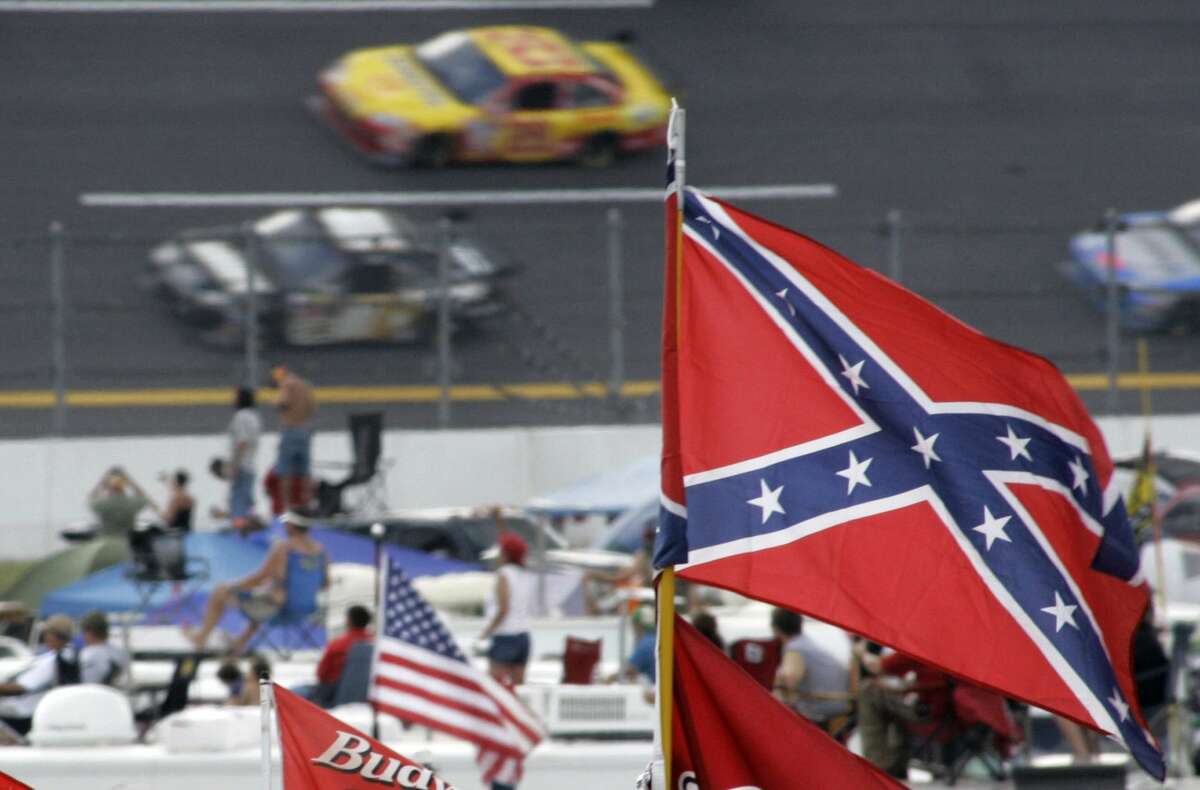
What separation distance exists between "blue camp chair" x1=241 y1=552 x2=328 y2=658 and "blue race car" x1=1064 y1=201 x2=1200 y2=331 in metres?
7.26

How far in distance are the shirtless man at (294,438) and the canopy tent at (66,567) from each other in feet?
4.60

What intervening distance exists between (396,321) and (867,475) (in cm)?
1285

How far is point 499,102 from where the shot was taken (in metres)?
26.2

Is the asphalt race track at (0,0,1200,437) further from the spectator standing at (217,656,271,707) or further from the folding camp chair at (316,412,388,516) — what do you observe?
the spectator standing at (217,656,271,707)

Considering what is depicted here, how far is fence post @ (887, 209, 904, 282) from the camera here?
17.9 m

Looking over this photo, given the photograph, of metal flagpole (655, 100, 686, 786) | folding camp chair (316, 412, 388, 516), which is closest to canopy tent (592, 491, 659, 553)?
folding camp chair (316, 412, 388, 516)

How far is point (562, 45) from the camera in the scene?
89.7 ft

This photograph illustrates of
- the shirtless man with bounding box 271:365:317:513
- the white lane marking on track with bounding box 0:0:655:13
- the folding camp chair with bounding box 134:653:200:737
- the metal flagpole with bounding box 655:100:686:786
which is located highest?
the white lane marking on track with bounding box 0:0:655:13

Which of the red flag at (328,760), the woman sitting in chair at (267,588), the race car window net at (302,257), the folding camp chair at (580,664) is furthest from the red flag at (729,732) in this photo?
the race car window net at (302,257)

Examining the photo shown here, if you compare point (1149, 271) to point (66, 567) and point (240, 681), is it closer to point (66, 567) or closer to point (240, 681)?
point (66, 567)

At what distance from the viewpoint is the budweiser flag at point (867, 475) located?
5.45 meters

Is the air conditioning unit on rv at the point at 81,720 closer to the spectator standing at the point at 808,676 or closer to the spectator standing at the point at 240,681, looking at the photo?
the spectator standing at the point at 240,681

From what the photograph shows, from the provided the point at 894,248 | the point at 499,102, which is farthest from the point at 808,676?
the point at 499,102

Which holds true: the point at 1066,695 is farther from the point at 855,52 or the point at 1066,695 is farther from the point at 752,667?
the point at 855,52
